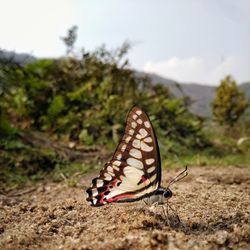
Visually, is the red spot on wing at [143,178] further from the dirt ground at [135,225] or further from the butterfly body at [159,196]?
the dirt ground at [135,225]

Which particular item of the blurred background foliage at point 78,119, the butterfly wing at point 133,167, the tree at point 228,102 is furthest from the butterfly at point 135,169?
the tree at point 228,102

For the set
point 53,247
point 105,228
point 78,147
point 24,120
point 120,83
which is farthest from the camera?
point 120,83

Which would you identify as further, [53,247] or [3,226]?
[3,226]

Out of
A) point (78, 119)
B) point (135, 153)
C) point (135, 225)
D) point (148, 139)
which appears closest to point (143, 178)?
point (135, 153)

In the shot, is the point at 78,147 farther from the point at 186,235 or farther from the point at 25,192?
the point at 186,235

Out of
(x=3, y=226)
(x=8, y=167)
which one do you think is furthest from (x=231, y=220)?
(x=8, y=167)

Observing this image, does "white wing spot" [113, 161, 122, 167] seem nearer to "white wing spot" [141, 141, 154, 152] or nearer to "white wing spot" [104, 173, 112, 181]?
"white wing spot" [104, 173, 112, 181]
